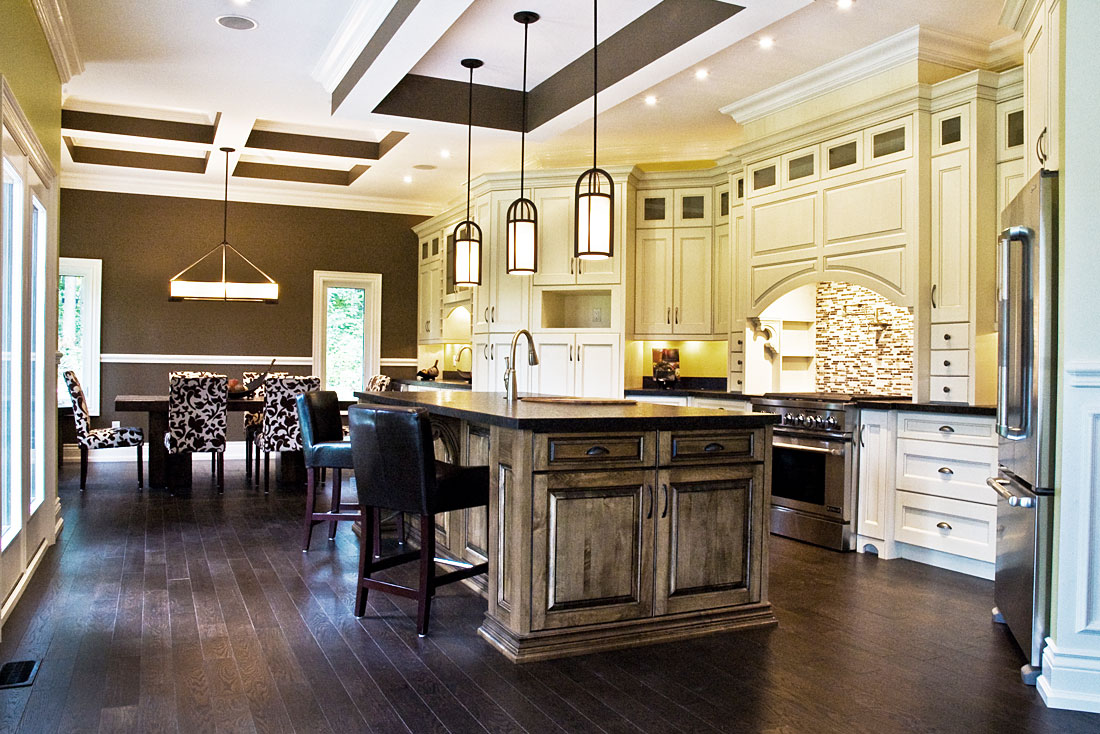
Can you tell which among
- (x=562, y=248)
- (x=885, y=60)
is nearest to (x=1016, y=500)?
(x=885, y=60)

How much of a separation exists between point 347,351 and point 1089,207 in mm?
7782

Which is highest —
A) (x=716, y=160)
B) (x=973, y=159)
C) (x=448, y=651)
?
(x=716, y=160)

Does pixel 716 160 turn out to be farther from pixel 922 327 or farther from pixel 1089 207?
pixel 1089 207

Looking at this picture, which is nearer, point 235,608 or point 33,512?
point 235,608

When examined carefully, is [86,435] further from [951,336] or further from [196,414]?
[951,336]

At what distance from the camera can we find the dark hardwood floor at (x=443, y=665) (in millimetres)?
2465

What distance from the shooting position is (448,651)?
3.04 m

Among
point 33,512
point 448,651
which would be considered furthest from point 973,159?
point 33,512

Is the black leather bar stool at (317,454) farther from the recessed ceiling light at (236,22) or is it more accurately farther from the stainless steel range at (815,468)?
the stainless steel range at (815,468)

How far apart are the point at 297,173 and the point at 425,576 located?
644 centimetres

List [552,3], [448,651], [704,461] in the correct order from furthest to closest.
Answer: [552,3]
[704,461]
[448,651]

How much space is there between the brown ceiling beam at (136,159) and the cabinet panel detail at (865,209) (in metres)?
5.78

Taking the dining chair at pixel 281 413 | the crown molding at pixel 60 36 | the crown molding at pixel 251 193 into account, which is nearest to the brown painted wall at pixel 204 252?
the crown molding at pixel 251 193

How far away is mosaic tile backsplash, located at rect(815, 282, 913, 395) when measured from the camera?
5289mm
